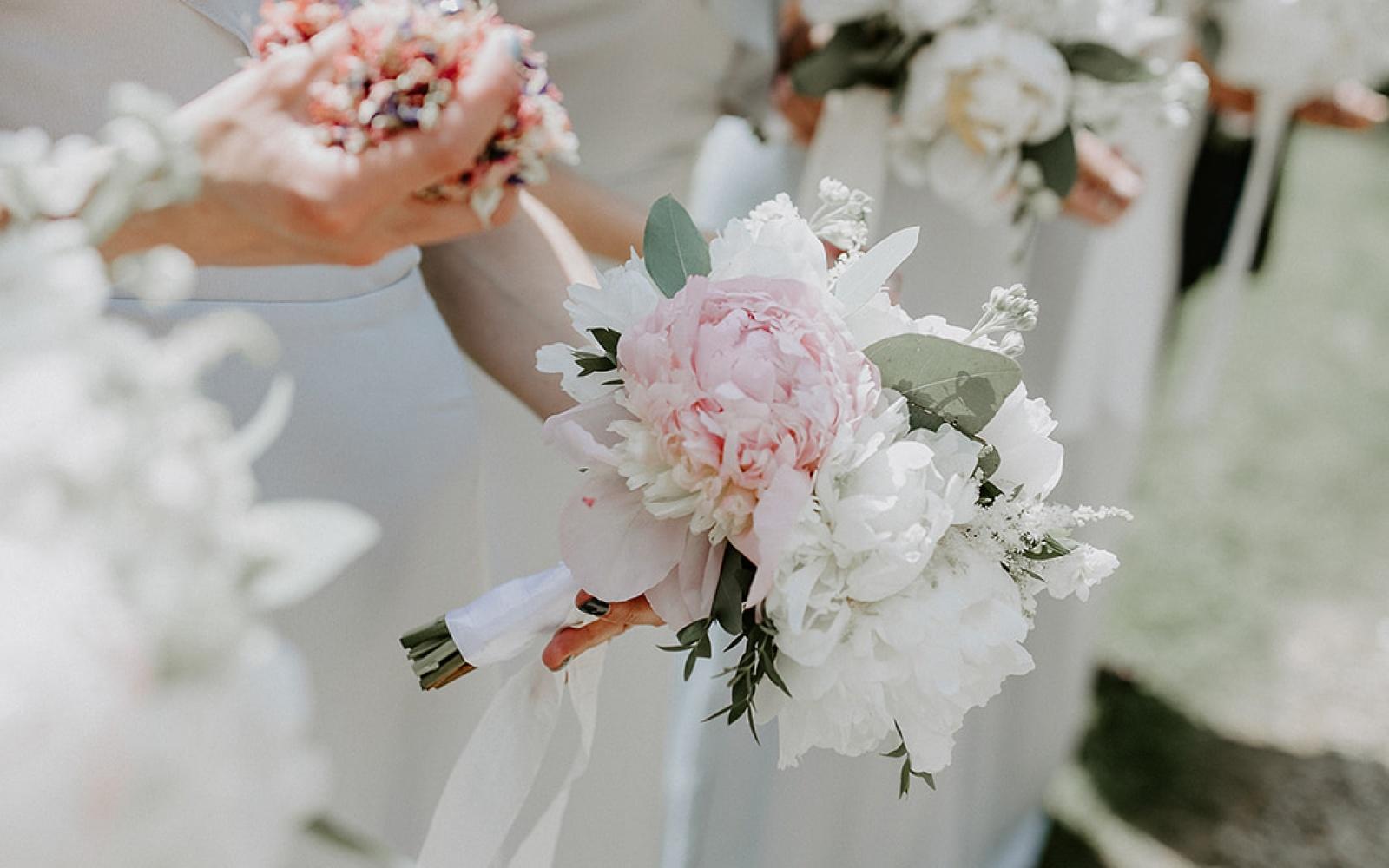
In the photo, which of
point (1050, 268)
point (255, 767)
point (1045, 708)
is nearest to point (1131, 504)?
point (1045, 708)

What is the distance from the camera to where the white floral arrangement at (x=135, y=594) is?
408 millimetres

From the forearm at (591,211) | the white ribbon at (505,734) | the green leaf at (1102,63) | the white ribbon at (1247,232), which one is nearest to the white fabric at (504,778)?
the white ribbon at (505,734)

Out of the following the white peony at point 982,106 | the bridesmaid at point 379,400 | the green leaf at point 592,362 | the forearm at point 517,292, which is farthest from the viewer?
the white peony at point 982,106

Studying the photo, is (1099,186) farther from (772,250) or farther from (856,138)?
(772,250)

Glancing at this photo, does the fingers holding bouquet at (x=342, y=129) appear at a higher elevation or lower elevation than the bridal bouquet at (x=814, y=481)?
higher

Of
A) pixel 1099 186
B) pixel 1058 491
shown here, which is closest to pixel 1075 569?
pixel 1099 186

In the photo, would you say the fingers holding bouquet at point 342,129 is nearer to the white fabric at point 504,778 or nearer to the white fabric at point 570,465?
the white fabric at point 504,778

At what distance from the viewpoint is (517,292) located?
4.24 feet

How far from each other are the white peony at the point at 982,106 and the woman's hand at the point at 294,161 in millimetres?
963

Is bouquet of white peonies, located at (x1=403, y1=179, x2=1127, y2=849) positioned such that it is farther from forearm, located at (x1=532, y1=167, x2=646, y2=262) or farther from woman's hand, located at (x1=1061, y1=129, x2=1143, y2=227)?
woman's hand, located at (x1=1061, y1=129, x2=1143, y2=227)

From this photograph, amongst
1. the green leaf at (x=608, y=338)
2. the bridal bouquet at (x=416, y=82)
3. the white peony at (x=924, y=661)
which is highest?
the bridal bouquet at (x=416, y=82)

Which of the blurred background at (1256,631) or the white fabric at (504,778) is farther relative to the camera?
the blurred background at (1256,631)

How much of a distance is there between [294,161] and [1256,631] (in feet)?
10.9

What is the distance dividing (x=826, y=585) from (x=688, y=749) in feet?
4.65
